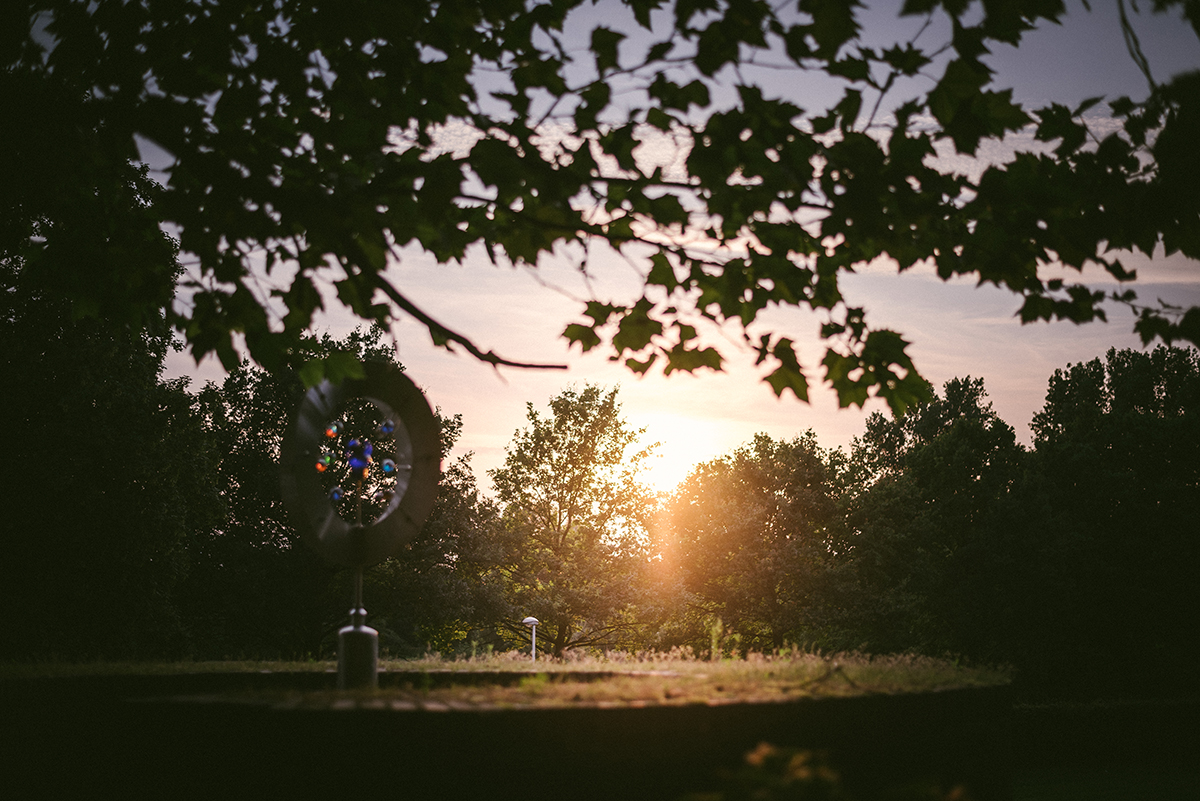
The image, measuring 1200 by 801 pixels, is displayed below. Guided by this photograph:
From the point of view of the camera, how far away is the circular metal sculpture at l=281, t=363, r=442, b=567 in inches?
260

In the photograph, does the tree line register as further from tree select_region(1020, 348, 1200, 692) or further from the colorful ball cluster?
the colorful ball cluster

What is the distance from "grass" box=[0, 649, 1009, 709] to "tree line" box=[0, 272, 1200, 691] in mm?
19301

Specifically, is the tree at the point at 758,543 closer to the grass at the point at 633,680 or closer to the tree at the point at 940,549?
the tree at the point at 940,549

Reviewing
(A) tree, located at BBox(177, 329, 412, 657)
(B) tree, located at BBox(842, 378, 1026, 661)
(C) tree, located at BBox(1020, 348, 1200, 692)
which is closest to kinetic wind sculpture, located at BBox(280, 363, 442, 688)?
(A) tree, located at BBox(177, 329, 412, 657)

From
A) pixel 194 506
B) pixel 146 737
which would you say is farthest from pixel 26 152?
pixel 194 506

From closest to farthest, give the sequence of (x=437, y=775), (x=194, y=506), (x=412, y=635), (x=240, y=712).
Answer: (x=437, y=775), (x=240, y=712), (x=194, y=506), (x=412, y=635)

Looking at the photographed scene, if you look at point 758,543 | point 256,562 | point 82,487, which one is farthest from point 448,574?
point 758,543

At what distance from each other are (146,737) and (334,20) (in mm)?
4596

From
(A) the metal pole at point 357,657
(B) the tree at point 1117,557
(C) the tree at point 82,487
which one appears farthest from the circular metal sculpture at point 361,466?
(B) the tree at point 1117,557

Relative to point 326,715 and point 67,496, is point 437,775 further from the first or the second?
point 67,496

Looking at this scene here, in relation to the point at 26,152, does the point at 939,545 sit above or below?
below

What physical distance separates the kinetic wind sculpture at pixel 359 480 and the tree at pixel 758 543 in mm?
34330

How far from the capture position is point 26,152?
5.62 meters

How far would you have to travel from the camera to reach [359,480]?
6695 mm
